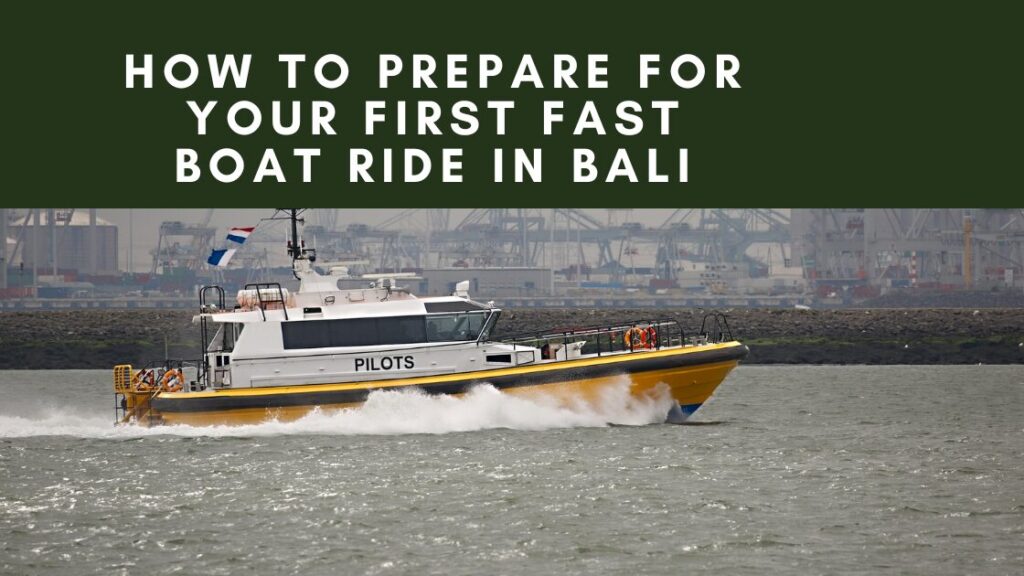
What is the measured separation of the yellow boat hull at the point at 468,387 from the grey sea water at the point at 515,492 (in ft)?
0.86

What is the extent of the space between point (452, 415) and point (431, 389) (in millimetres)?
Answer: 674

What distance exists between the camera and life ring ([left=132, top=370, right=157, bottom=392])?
1184 inches

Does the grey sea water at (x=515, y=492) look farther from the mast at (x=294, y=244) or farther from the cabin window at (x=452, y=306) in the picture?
the mast at (x=294, y=244)

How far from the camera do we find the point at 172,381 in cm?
2994

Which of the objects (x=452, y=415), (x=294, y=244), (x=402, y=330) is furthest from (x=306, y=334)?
(x=452, y=415)

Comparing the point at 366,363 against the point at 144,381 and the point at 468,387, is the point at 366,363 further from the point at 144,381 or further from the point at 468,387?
the point at 144,381

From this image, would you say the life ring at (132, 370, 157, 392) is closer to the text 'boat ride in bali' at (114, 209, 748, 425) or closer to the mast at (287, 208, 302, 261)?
the text 'boat ride in bali' at (114, 209, 748, 425)

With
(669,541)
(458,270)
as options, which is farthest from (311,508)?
(458,270)

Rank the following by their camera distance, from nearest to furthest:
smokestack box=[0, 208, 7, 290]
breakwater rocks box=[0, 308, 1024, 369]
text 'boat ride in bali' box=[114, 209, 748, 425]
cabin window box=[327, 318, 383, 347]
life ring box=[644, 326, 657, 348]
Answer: text 'boat ride in bali' box=[114, 209, 748, 425] → cabin window box=[327, 318, 383, 347] → life ring box=[644, 326, 657, 348] → breakwater rocks box=[0, 308, 1024, 369] → smokestack box=[0, 208, 7, 290]

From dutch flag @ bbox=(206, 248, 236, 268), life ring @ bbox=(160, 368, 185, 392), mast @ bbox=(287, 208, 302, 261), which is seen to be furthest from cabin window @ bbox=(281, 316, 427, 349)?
dutch flag @ bbox=(206, 248, 236, 268)

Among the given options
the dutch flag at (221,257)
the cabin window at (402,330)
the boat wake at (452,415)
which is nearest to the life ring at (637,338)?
the boat wake at (452,415)

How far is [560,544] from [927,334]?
50448 mm

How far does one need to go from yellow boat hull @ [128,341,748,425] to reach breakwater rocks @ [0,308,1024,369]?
1181 inches

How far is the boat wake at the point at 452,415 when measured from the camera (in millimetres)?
28891
